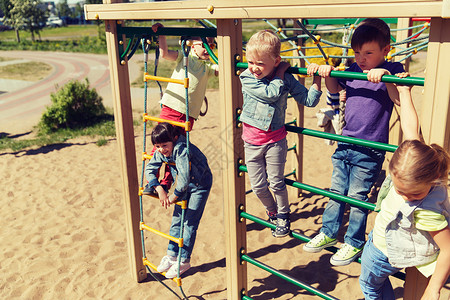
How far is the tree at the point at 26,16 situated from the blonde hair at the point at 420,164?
43.7 meters

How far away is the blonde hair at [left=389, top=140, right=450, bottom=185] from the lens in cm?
179

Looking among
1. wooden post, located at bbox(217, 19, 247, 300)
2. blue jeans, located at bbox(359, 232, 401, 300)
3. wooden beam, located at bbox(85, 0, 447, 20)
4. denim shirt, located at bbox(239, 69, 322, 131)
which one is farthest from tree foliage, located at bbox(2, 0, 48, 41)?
blue jeans, located at bbox(359, 232, 401, 300)

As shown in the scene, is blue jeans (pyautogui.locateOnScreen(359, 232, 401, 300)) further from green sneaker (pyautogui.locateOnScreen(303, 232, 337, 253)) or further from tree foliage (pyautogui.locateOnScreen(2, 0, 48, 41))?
tree foliage (pyautogui.locateOnScreen(2, 0, 48, 41))

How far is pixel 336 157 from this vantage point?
8.64 ft

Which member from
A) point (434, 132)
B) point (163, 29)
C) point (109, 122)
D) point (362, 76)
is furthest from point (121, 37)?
point (109, 122)

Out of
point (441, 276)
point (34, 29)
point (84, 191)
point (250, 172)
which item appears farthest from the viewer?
point (34, 29)

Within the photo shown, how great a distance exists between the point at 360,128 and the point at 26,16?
44295 millimetres

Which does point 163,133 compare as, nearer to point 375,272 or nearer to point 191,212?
point 191,212

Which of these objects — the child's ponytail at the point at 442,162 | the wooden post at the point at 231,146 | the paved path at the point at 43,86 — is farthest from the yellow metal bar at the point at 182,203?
the paved path at the point at 43,86

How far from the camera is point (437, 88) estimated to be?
6.33 ft

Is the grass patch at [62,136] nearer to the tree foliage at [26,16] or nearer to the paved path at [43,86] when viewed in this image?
the paved path at [43,86]

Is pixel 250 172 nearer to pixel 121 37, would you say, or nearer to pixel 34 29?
pixel 121 37

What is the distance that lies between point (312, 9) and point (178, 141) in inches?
58.1

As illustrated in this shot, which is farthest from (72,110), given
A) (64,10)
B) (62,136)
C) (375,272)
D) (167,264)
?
(64,10)
